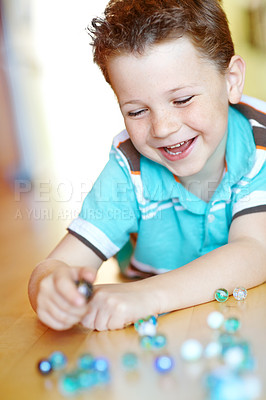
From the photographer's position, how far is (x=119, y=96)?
3.09 ft

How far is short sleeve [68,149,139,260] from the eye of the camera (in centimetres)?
103

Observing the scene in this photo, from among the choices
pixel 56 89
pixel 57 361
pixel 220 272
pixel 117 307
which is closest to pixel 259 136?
pixel 220 272

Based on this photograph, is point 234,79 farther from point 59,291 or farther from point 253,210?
point 59,291

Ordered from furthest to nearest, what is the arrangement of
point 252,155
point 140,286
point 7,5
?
point 7,5 → point 252,155 → point 140,286

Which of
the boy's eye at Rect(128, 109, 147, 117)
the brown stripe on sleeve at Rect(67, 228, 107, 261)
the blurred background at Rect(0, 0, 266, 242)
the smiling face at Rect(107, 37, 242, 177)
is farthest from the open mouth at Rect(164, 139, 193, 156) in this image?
the blurred background at Rect(0, 0, 266, 242)

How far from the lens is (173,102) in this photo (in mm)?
905

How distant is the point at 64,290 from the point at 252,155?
53 centimetres

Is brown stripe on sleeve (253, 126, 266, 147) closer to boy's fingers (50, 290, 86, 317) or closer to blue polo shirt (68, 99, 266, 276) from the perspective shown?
blue polo shirt (68, 99, 266, 276)

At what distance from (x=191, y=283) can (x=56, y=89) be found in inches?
133

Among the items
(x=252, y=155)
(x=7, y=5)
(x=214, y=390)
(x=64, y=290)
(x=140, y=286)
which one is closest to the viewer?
(x=214, y=390)

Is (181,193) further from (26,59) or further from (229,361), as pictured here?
(26,59)

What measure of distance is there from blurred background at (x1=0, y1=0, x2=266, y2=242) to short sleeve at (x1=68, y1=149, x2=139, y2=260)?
1538 millimetres

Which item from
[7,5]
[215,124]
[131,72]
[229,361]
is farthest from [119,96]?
[7,5]

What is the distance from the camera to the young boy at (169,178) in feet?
2.70
